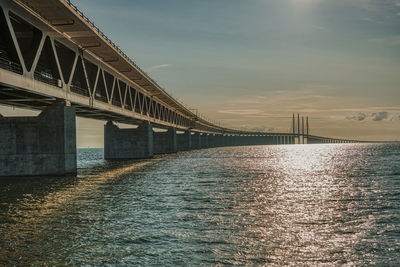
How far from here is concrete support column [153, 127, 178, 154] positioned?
95938mm

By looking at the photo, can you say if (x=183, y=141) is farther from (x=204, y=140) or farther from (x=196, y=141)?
(x=204, y=140)

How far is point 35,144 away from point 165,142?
64.6 metres

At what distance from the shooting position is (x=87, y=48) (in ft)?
126

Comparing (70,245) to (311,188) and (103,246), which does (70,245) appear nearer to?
(103,246)

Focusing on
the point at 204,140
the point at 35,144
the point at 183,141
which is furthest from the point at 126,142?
the point at 204,140

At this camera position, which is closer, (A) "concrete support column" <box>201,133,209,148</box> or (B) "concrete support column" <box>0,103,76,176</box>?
(B) "concrete support column" <box>0,103,76,176</box>

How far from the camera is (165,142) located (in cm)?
9731

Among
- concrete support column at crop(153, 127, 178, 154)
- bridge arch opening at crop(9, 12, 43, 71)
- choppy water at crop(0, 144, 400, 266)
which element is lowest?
choppy water at crop(0, 144, 400, 266)

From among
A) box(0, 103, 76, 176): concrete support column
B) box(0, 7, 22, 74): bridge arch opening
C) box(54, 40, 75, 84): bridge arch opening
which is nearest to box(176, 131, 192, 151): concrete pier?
box(54, 40, 75, 84): bridge arch opening

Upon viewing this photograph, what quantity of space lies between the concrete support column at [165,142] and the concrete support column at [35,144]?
6218cm

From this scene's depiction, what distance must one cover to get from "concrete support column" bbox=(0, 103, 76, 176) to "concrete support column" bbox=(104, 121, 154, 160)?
3608cm

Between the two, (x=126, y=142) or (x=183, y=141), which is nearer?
(x=126, y=142)

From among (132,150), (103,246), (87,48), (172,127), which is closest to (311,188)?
(103,246)

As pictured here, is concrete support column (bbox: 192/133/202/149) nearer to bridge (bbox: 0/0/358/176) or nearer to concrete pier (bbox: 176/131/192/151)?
concrete pier (bbox: 176/131/192/151)
